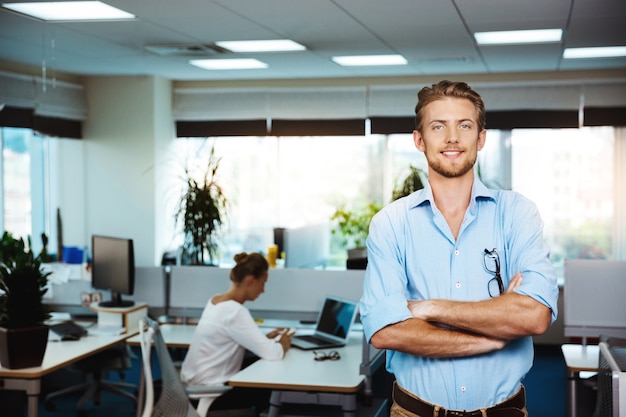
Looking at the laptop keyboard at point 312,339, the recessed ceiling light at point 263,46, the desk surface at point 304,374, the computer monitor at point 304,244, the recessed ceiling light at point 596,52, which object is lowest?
the desk surface at point 304,374

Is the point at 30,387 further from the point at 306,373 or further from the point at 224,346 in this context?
the point at 306,373

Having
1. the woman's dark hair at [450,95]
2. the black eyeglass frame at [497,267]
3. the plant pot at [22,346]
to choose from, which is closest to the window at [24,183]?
the plant pot at [22,346]

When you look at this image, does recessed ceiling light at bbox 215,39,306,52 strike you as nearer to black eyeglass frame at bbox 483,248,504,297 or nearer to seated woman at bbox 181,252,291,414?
seated woman at bbox 181,252,291,414

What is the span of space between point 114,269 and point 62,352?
1.00m

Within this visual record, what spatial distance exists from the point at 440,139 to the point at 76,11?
3854 millimetres

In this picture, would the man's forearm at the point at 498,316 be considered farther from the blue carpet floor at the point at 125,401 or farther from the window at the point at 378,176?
the window at the point at 378,176

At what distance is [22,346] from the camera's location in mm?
4160

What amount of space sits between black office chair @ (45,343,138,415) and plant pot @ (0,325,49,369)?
4.83 feet

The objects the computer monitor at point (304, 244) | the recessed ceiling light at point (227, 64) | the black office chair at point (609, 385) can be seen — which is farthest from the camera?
the recessed ceiling light at point (227, 64)

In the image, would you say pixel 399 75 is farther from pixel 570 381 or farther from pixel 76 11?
pixel 570 381

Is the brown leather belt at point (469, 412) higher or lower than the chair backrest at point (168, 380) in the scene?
higher

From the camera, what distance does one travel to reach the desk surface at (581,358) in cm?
419

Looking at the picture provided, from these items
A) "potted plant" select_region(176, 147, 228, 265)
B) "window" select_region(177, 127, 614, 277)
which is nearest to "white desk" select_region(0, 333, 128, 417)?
"potted plant" select_region(176, 147, 228, 265)

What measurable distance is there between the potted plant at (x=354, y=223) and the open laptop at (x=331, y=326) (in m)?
3.44
